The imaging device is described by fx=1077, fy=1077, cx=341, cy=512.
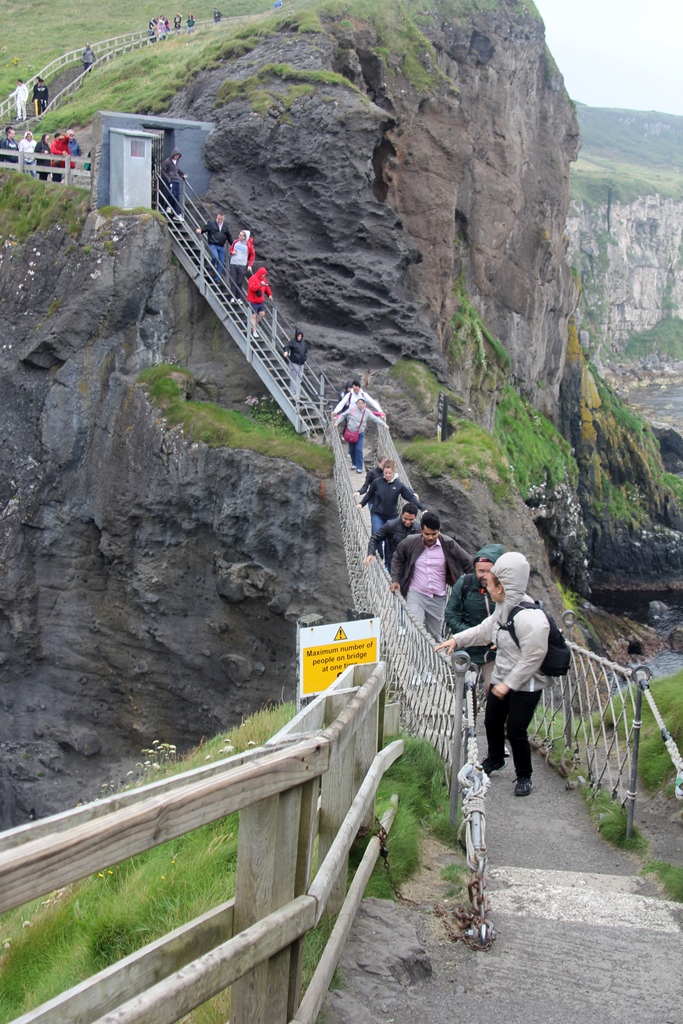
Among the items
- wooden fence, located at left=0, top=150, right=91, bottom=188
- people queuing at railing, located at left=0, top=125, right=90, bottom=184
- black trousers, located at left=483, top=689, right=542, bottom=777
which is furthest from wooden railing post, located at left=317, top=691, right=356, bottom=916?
people queuing at railing, located at left=0, top=125, right=90, bottom=184

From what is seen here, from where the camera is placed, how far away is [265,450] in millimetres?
19359

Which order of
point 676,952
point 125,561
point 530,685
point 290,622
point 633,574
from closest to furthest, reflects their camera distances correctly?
1. point 676,952
2. point 530,685
3. point 290,622
4. point 125,561
5. point 633,574

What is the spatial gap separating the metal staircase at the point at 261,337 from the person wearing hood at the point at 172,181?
0.16m

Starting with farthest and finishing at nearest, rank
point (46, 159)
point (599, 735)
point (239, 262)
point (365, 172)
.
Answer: point (46, 159) < point (365, 172) < point (239, 262) < point (599, 735)

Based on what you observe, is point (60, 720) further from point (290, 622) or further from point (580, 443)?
point (580, 443)

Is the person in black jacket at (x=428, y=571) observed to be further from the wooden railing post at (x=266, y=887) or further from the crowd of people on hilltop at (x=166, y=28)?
the crowd of people on hilltop at (x=166, y=28)

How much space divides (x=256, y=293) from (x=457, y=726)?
51.1 feet

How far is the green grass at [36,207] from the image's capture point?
21766mm

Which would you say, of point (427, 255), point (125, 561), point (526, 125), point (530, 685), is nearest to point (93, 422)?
point (125, 561)

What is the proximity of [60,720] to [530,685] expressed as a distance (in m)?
15.5

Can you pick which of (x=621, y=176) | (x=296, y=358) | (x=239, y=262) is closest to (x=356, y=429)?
(x=296, y=358)

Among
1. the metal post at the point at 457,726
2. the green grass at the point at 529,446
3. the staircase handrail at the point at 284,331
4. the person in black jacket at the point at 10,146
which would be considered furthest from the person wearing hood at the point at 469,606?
the green grass at the point at 529,446

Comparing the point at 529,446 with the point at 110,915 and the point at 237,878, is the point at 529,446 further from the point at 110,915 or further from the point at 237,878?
the point at 237,878

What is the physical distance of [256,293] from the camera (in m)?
20.8
